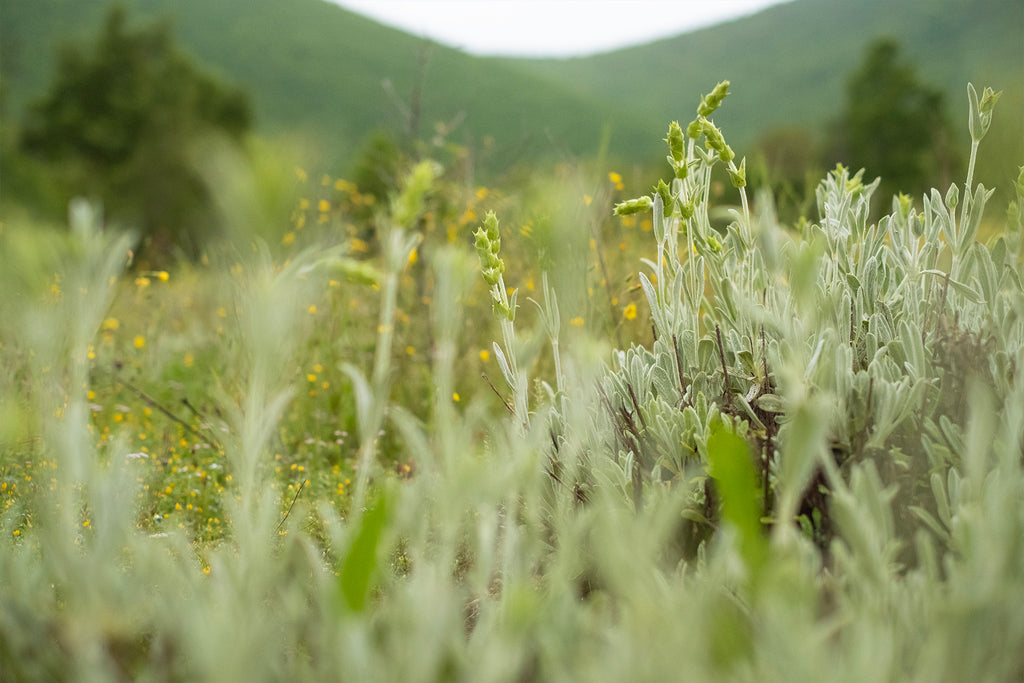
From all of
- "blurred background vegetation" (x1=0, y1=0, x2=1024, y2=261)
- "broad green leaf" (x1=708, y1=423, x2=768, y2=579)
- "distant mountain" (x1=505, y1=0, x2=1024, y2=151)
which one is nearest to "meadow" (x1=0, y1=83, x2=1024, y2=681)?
"broad green leaf" (x1=708, y1=423, x2=768, y2=579)

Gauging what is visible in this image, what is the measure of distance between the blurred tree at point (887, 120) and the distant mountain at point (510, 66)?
5.04ft

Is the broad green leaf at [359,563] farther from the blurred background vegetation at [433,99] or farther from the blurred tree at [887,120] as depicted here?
the blurred tree at [887,120]

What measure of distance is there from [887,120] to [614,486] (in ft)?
98.8

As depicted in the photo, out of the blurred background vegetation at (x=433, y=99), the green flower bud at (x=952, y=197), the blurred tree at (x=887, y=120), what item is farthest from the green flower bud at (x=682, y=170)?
the blurred tree at (x=887, y=120)

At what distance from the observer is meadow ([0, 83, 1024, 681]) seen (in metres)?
0.76

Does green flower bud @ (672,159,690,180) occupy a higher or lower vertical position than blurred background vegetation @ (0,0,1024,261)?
lower

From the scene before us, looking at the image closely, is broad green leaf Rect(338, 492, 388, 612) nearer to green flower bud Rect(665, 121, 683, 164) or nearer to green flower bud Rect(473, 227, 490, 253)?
green flower bud Rect(473, 227, 490, 253)

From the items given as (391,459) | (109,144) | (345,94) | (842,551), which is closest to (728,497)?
(842,551)

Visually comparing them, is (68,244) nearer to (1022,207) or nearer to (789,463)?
(789,463)

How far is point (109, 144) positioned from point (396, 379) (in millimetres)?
25068

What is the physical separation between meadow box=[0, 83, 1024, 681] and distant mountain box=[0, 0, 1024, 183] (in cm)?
2945

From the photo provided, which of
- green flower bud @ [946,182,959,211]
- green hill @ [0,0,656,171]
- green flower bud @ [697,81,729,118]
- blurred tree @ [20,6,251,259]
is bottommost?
green flower bud @ [946,182,959,211]

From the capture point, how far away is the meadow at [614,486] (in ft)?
2.48

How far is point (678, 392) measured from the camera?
1.46 meters
